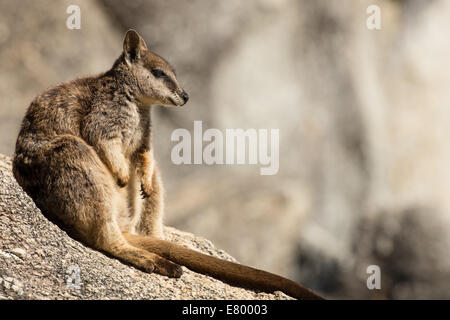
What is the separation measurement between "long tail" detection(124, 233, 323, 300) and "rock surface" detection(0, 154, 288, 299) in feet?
0.36

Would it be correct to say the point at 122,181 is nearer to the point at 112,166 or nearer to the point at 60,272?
the point at 112,166

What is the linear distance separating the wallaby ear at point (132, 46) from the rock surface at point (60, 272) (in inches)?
77.9

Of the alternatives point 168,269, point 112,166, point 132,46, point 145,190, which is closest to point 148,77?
point 132,46

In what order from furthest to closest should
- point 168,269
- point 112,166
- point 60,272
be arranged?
point 112,166, point 168,269, point 60,272

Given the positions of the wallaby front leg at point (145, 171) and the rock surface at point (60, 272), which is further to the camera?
the wallaby front leg at point (145, 171)

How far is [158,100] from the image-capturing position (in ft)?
24.0

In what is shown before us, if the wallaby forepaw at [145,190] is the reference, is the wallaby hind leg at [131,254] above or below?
below

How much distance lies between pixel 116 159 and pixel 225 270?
5.57ft

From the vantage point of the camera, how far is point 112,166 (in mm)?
6730

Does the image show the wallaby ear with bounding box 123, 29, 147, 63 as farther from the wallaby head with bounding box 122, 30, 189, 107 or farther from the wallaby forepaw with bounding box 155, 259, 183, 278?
the wallaby forepaw with bounding box 155, 259, 183, 278

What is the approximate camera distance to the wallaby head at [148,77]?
23.8 ft

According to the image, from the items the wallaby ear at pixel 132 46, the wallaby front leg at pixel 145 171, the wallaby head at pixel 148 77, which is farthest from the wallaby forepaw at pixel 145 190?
the wallaby ear at pixel 132 46

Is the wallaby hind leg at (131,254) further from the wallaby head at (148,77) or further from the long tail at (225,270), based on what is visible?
the wallaby head at (148,77)

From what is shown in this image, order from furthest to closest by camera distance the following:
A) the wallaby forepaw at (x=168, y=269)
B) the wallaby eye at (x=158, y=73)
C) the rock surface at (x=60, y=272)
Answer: the wallaby eye at (x=158, y=73)
the wallaby forepaw at (x=168, y=269)
the rock surface at (x=60, y=272)
